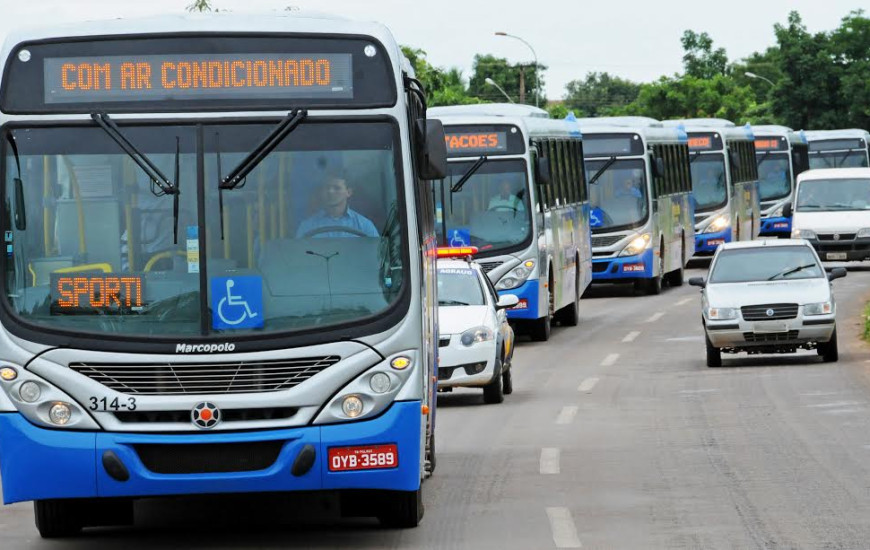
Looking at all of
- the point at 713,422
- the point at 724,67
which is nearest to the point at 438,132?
the point at 713,422

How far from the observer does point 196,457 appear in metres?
9.82

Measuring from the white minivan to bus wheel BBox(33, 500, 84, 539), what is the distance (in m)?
31.4

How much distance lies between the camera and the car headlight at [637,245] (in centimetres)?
3656

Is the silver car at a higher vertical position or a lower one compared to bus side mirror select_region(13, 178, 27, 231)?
lower

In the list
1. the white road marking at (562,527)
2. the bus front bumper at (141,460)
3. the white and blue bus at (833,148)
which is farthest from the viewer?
the white and blue bus at (833,148)

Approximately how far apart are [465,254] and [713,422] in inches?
225

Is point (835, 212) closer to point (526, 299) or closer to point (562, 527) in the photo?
point (526, 299)

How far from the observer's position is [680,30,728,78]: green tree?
13362 cm

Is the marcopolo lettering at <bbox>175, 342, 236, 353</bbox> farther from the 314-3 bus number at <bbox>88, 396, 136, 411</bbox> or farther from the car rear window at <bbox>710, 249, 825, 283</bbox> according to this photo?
the car rear window at <bbox>710, 249, 825, 283</bbox>

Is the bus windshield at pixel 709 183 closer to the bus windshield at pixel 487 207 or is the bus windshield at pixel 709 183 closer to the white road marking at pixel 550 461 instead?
the bus windshield at pixel 487 207

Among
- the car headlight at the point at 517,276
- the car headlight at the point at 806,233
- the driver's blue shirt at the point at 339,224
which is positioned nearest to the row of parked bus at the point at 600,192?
the car headlight at the point at 517,276

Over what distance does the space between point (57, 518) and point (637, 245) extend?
26629 millimetres

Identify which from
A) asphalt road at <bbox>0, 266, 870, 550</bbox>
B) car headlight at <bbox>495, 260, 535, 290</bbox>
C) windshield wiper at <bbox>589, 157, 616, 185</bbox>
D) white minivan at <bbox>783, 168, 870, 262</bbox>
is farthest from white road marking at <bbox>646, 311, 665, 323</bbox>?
asphalt road at <bbox>0, 266, 870, 550</bbox>

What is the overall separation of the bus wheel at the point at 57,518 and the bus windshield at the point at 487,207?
51.7ft
